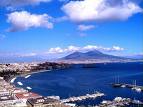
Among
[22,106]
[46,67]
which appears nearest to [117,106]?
[22,106]

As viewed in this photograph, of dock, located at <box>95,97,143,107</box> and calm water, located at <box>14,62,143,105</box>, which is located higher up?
calm water, located at <box>14,62,143,105</box>

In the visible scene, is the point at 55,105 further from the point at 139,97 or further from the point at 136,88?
the point at 136,88

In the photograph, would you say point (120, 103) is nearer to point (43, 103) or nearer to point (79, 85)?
point (43, 103)

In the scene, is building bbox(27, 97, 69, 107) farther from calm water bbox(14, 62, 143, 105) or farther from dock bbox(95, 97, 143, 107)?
dock bbox(95, 97, 143, 107)

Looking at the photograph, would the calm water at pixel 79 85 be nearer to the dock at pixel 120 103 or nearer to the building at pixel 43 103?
the dock at pixel 120 103

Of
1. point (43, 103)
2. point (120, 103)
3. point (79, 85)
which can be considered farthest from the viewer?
point (79, 85)

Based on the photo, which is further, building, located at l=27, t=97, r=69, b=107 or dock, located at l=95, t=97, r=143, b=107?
dock, located at l=95, t=97, r=143, b=107

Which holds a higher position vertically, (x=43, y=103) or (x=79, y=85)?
(x=79, y=85)

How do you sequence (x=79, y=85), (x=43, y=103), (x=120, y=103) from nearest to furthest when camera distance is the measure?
(x=43, y=103), (x=120, y=103), (x=79, y=85)

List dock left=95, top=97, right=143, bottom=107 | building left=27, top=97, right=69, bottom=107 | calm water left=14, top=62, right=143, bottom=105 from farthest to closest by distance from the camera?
calm water left=14, top=62, right=143, bottom=105, dock left=95, top=97, right=143, bottom=107, building left=27, top=97, right=69, bottom=107

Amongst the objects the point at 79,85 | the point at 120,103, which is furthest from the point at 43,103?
the point at 79,85

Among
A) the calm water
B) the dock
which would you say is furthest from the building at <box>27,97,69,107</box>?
the dock
